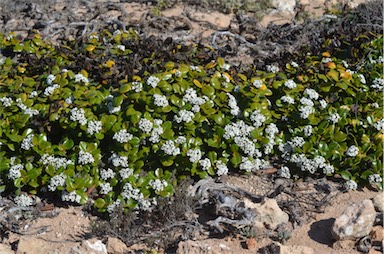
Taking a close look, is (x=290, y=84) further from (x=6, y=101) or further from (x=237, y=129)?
(x=6, y=101)

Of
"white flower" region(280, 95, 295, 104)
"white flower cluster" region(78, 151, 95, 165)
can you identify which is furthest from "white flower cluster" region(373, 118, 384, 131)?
"white flower cluster" region(78, 151, 95, 165)

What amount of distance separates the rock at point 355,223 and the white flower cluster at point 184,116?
130cm

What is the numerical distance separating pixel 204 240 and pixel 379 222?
4.12ft

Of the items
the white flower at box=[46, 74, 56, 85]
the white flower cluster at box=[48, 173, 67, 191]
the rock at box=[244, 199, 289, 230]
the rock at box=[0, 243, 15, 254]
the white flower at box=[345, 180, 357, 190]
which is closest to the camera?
the rock at box=[0, 243, 15, 254]

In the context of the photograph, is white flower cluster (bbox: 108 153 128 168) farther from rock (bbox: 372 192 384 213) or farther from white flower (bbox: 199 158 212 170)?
rock (bbox: 372 192 384 213)

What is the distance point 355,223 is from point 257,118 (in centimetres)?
109

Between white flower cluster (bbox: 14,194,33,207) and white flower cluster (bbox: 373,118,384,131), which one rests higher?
white flower cluster (bbox: 373,118,384,131)

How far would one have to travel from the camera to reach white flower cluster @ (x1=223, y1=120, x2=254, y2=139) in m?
4.95

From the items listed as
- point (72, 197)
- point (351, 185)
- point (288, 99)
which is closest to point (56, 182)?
point (72, 197)

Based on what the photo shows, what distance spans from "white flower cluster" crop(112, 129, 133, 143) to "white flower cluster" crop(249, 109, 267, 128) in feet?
3.10

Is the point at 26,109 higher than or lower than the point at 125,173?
higher

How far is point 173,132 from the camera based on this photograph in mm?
4934

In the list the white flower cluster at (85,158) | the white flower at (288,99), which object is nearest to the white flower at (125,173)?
the white flower cluster at (85,158)

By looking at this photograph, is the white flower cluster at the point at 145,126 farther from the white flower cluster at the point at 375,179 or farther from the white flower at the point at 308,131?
the white flower cluster at the point at 375,179
